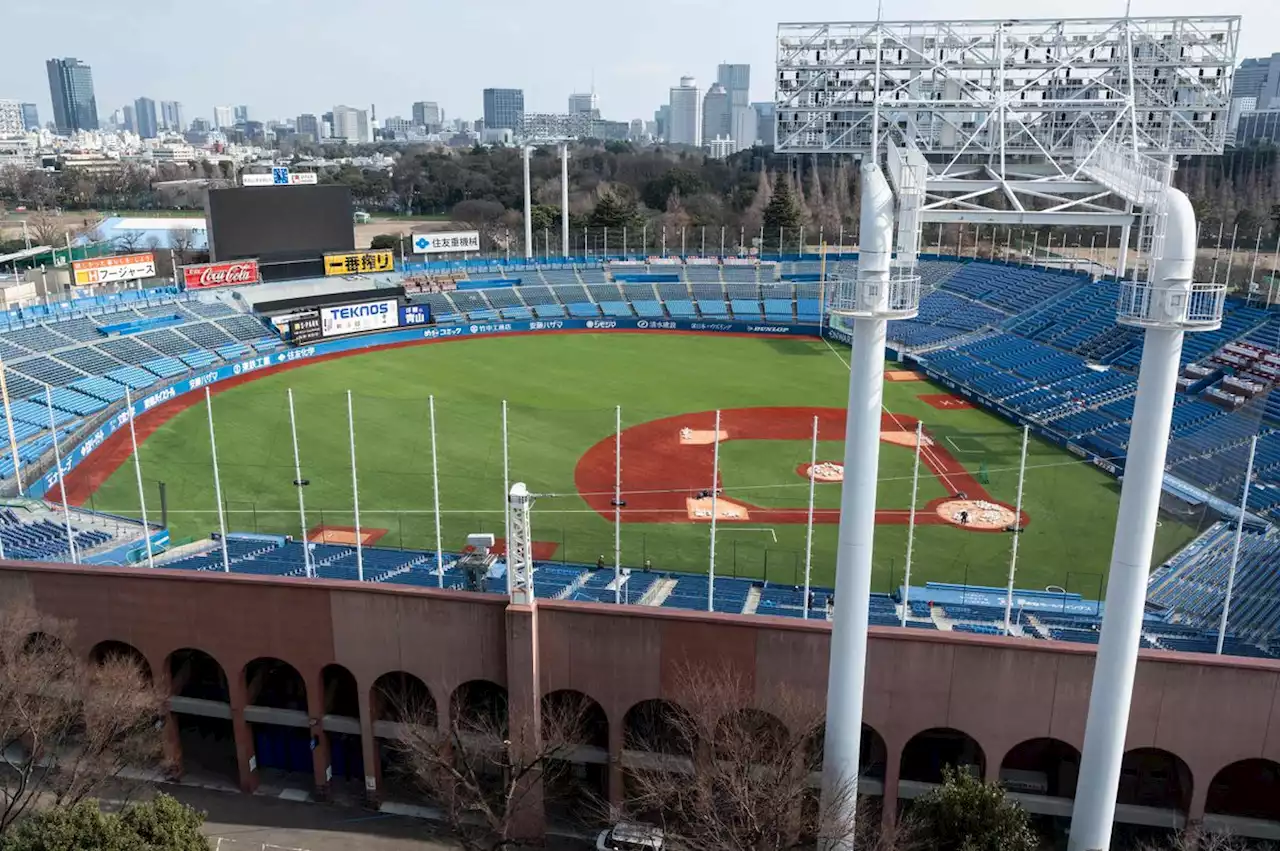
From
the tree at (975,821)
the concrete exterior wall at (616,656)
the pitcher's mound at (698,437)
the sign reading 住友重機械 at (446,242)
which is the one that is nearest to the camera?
the tree at (975,821)

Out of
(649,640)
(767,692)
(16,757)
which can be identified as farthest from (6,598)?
(767,692)

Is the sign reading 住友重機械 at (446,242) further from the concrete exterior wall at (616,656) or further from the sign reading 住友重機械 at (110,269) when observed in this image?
the concrete exterior wall at (616,656)

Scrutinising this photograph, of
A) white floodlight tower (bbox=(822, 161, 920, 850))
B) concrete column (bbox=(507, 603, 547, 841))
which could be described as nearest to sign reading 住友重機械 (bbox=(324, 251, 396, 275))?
concrete column (bbox=(507, 603, 547, 841))

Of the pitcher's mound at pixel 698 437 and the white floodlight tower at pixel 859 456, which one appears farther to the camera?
the pitcher's mound at pixel 698 437

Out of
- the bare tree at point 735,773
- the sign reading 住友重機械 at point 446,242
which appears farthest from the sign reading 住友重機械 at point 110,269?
the bare tree at point 735,773

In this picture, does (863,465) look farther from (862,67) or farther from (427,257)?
(427,257)

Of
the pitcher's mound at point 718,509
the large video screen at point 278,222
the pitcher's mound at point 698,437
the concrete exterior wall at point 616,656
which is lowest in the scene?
the pitcher's mound at point 718,509

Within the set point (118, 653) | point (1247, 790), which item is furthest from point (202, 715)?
point (1247, 790)
